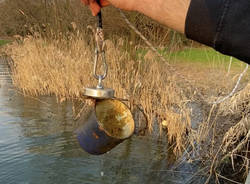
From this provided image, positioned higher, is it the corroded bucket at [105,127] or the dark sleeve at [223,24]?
the dark sleeve at [223,24]

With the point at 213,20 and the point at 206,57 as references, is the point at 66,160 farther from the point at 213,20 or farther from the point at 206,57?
the point at 206,57

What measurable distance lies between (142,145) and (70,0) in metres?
3.56

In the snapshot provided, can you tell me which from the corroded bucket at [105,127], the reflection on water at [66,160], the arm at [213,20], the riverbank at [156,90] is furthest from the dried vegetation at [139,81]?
the arm at [213,20]

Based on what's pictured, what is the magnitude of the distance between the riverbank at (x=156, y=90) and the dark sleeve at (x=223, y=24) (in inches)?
57.6

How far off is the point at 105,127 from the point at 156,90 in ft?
8.65

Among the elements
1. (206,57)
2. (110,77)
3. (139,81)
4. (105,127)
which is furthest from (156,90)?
(206,57)

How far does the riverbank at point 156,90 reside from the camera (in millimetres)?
3680

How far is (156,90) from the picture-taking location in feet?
14.9

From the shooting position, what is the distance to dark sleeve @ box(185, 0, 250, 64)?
2.66ft

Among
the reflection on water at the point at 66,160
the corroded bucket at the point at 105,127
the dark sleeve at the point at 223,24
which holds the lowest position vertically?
the reflection on water at the point at 66,160

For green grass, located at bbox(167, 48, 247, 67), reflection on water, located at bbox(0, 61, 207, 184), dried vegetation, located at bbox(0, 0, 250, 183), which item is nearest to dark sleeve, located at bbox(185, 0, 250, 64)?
dried vegetation, located at bbox(0, 0, 250, 183)

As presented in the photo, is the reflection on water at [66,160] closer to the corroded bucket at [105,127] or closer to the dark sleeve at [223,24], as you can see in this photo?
the corroded bucket at [105,127]

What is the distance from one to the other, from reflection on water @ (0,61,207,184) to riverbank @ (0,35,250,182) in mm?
350

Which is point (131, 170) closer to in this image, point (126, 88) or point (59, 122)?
point (126, 88)
